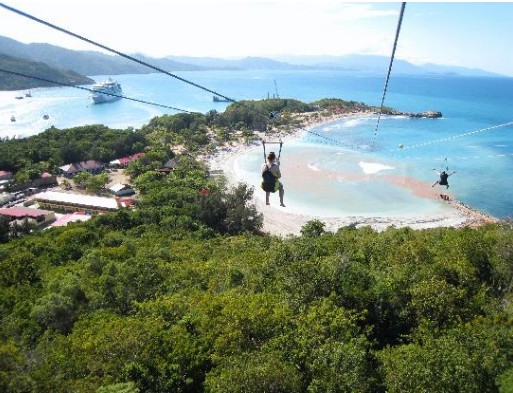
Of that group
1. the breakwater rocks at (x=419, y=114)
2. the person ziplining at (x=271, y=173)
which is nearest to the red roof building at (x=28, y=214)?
the person ziplining at (x=271, y=173)

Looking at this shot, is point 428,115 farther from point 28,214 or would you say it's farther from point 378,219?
point 28,214

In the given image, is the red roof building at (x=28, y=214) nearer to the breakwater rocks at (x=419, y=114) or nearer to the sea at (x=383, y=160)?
the sea at (x=383, y=160)

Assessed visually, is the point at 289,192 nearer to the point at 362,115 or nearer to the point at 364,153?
the point at 364,153

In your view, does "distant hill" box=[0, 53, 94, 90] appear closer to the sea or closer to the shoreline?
the sea

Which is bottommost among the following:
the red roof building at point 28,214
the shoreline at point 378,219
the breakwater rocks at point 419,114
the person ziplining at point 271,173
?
the red roof building at point 28,214

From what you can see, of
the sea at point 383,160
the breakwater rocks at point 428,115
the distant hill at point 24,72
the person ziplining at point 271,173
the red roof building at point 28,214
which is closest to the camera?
the person ziplining at point 271,173

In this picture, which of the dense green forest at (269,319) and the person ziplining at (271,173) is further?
the person ziplining at (271,173)

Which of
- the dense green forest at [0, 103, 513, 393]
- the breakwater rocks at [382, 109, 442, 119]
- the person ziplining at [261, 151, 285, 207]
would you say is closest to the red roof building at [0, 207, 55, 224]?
the dense green forest at [0, 103, 513, 393]

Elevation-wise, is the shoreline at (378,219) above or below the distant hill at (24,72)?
below

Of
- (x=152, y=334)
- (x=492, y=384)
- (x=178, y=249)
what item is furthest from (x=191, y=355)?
(x=178, y=249)
